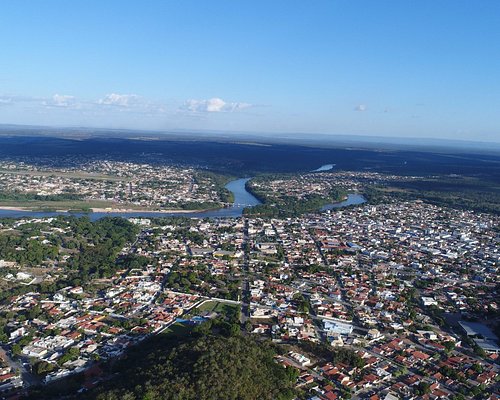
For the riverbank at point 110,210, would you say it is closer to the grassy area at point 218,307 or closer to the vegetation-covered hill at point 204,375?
the grassy area at point 218,307

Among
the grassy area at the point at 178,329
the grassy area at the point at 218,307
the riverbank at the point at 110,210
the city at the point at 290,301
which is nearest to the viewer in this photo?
the city at the point at 290,301

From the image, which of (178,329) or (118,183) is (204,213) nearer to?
(118,183)

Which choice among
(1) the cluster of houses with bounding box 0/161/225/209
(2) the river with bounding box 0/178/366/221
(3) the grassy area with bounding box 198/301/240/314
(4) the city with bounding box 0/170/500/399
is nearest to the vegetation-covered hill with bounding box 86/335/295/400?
(4) the city with bounding box 0/170/500/399

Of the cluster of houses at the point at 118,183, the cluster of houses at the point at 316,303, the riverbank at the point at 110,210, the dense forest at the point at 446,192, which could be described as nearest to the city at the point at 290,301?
the cluster of houses at the point at 316,303

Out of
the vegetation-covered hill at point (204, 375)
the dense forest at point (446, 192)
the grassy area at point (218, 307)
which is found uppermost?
the dense forest at point (446, 192)

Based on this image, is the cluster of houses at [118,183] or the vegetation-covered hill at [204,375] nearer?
the vegetation-covered hill at [204,375]

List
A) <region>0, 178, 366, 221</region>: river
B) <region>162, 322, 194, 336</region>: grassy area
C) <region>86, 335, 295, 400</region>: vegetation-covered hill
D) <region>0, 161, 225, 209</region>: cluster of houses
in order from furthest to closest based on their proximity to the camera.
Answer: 1. <region>0, 161, 225, 209</region>: cluster of houses
2. <region>0, 178, 366, 221</region>: river
3. <region>162, 322, 194, 336</region>: grassy area
4. <region>86, 335, 295, 400</region>: vegetation-covered hill

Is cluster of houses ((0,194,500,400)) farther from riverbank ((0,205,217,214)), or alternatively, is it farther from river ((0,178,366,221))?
riverbank ((0,205,217,214))

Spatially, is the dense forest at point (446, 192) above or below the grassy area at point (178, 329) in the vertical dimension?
above

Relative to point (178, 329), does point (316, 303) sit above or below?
above

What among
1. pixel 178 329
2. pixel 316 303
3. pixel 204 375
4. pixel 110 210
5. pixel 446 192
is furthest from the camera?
pixel 446 192

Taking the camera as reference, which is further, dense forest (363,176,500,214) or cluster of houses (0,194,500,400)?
dense forest (363,176,500,214)

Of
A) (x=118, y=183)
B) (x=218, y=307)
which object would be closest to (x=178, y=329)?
(x=218, y=307)

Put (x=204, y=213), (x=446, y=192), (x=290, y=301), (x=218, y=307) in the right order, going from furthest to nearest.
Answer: (x=446, y=192) < (x=204, y=213) < (x=290, y=301) < (x=218, y=307)
